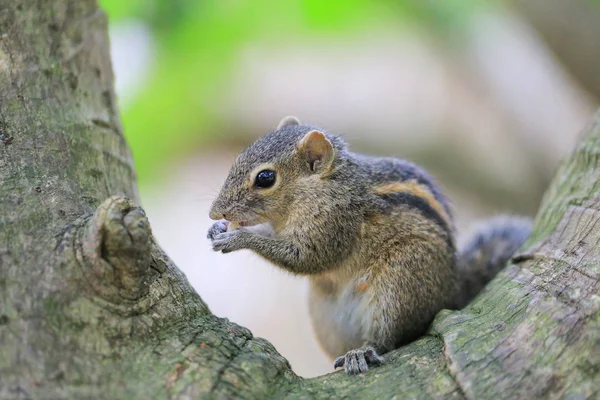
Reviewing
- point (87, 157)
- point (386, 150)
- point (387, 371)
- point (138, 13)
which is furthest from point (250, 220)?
point (386, 150)

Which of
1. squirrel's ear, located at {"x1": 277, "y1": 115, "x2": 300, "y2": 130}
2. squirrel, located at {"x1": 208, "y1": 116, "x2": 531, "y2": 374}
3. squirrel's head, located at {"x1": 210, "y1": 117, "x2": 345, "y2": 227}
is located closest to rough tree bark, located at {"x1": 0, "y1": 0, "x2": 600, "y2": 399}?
squirrel, located at {"x1": 208, "y1": 116, "x2": 531, "y2": 374}

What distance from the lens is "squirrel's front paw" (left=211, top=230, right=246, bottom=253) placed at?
355 centimetres

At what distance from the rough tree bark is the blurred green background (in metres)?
2.71

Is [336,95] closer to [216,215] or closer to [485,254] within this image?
[485,254]

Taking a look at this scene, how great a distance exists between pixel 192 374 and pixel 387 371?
2.67 feet

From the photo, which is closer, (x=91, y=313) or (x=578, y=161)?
(x=91, y=313)

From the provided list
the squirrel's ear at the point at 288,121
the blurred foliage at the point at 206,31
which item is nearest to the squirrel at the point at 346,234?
the squirrel's ear at the point at 288,121

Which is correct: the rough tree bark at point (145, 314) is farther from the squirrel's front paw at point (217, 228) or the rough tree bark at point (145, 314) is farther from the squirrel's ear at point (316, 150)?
the squirrel's ear at point (316, 150)

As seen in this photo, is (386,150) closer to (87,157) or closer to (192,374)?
Answer: (87,157)

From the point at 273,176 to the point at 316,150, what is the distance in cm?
31

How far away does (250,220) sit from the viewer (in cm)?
376

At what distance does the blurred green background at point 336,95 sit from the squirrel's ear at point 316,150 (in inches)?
63.3

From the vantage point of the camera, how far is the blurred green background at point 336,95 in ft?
23.1

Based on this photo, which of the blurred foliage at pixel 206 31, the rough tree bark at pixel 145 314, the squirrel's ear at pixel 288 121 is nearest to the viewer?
the rough tree bark at pixel 145 314
